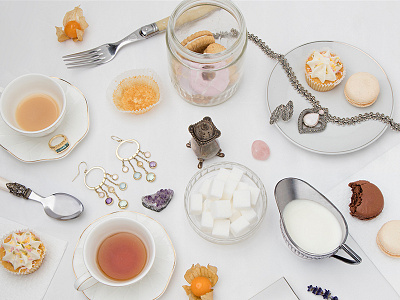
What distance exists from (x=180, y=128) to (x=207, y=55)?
271 mm

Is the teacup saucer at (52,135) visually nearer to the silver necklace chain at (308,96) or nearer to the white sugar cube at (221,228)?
the white sugar cube at (221,228)

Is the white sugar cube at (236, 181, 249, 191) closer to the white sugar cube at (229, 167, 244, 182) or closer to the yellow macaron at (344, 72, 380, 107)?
the white sugar cube at (229, 167, 244, 182)

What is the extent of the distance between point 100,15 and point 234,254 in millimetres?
895

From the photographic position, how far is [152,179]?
1391mm

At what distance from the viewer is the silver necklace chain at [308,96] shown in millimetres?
1389

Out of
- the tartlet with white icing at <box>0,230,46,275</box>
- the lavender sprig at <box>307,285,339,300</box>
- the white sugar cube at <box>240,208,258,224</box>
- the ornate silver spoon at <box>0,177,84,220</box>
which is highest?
the white sugar cube at <box>240,208,258,224</box>

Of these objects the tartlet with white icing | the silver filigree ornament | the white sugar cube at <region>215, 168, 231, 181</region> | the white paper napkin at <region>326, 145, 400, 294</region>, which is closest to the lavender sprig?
the white paper napkin at <region>326, 145, 400, 294</region>

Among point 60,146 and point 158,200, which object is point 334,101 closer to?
point 158,200

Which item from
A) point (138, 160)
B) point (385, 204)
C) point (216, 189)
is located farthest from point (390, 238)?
point (138, 160)

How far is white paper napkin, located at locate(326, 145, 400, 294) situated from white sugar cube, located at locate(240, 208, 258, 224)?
223mm

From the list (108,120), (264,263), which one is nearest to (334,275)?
(264,263)

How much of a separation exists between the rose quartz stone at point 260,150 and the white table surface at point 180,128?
0.06 feet

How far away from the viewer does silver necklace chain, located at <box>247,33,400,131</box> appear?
1389mm

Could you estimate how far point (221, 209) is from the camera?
1.27m
